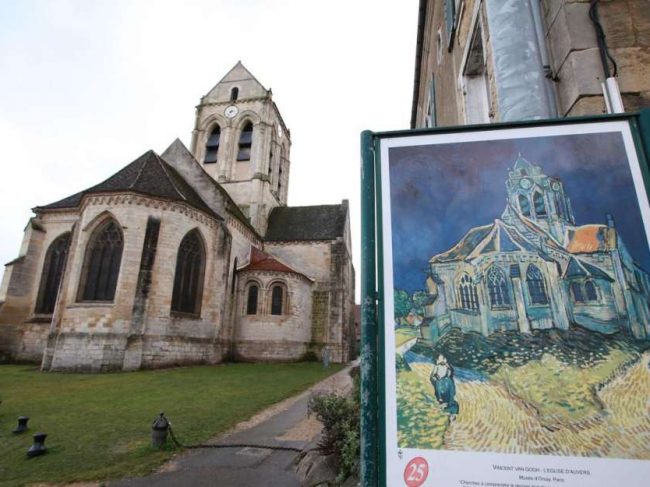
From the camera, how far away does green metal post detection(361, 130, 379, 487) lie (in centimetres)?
135

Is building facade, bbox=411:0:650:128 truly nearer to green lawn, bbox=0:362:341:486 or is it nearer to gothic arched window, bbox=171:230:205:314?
green lawn, bbox=0:362:341:486

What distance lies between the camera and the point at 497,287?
4.87ft

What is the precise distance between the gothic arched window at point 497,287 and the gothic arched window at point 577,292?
0.25 metres

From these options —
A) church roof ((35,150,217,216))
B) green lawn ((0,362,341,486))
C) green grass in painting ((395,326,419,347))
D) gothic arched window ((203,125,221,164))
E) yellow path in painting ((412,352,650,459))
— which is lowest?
green lawn ((0,362,341,486))

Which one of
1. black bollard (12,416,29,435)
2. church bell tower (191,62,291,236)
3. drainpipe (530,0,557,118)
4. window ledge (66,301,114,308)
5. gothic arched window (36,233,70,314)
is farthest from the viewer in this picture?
church bell tower (191,62,291,236)

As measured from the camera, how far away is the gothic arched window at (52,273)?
19403 mm

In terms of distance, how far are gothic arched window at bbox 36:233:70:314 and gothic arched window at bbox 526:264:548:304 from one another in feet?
76.2

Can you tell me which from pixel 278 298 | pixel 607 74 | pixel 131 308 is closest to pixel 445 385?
pixel 607 74

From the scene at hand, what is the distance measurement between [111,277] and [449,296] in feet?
54.4

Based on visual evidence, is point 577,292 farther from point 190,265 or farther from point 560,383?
point 190,265

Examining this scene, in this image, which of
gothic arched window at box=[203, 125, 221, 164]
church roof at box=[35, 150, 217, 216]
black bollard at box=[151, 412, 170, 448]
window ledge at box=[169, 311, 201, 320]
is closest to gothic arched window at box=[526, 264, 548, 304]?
black bollard at box=[151, 412, 170, 448]

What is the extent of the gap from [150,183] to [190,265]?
13.7ft

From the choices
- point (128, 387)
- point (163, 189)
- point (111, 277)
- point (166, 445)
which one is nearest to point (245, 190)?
point (163, 189)

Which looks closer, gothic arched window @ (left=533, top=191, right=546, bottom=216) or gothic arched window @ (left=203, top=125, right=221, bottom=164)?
gothic arched window @ (left=533, top=191, right=546, bottom=216)
